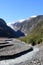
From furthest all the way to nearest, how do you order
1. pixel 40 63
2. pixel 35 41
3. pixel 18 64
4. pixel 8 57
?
pixel 35 41 → pixel 8 57 → pixel 18 64 → pixel 40 63

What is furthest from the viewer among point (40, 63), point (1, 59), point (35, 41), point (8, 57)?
point (35, 41)

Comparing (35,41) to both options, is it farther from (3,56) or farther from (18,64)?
(18,64)

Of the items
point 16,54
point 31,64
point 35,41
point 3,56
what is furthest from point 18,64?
point 35,41

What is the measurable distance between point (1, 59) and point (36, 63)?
13358mm

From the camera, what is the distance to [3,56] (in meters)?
56.0

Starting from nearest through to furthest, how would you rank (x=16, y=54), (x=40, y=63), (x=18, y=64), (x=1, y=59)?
(x=40, y=63) < (x=18, y=64) < (x=1, y=59) < (x=16, y=54)

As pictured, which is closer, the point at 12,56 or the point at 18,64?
the point at 18,64

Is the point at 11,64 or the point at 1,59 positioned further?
the point at 1,59

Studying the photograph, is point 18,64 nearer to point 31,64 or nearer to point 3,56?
point 31,64

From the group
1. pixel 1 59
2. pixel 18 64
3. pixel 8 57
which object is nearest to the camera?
pixel 18 64

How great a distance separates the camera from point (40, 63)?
136ft

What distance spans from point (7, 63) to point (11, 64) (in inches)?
59.2

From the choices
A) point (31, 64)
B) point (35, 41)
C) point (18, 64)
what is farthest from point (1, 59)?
point (35, 41)

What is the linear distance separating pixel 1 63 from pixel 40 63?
10118 mm
